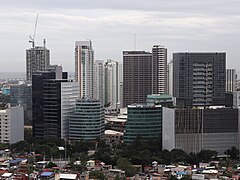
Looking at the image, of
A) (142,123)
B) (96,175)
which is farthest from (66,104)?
(96,175)

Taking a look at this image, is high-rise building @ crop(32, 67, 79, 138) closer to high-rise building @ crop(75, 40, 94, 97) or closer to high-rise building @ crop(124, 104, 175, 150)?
high-rise building @ crop(124, 104, 175, 150)

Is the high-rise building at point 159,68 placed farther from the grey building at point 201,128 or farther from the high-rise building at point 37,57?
the grey building at point 201,128

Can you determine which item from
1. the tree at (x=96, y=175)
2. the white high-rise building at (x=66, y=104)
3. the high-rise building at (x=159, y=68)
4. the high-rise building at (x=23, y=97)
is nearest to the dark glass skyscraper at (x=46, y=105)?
the white high-rise building at (x=66, y=104)

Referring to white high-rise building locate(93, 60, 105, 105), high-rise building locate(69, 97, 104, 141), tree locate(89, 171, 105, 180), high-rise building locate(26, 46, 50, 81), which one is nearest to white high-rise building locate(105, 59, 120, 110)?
white high-rise building locate(93, 60, 105, 105)

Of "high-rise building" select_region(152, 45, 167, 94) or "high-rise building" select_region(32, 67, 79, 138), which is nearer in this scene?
"high-rise building" select_region(32, 67, 79, 138)

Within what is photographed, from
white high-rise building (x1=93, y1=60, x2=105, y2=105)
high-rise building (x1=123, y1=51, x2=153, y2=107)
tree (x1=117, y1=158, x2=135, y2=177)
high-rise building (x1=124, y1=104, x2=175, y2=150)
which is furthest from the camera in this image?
white high-rise building (x1=93, y1=60, x2=105, y2=105)

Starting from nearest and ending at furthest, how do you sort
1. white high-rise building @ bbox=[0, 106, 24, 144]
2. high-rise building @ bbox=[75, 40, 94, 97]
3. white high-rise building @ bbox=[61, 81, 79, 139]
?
white high-rise building @ bbox=[0, 106, 24, 144], white high-rise building @ bbox=[61, 81, 79, 139], high-rise building @ bbox=[75, 40, 94, 97]

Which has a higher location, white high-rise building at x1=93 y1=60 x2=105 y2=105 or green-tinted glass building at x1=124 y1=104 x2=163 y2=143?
white high-rise building at x1=93 y1=60 x2=105 y2=105
